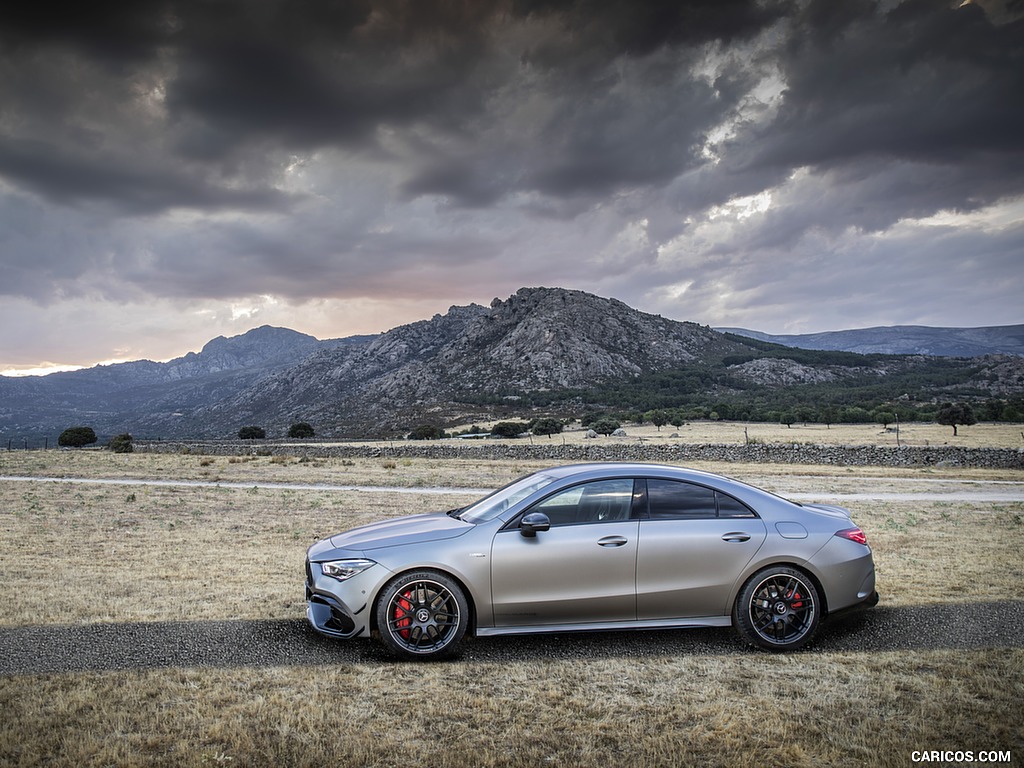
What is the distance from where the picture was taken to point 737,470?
31234 mm

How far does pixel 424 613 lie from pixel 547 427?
5899 centimetres

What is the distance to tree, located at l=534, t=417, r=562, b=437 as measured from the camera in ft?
212

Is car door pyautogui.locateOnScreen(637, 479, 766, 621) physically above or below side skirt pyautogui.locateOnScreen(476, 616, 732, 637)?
above

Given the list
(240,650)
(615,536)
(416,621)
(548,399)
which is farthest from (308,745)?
(548,399)

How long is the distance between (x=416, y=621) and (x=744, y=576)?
10.3 ft

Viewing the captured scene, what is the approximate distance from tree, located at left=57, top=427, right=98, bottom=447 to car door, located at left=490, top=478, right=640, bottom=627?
225 feet

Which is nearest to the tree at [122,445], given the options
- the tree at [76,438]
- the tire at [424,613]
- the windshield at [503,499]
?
the tree at [76,438]

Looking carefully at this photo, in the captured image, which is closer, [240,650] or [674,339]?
[240,650]

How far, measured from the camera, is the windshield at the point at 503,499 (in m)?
6.45

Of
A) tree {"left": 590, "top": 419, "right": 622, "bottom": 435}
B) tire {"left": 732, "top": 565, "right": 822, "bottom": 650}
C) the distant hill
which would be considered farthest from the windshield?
the distant hill

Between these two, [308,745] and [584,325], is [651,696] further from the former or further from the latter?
[584,325]

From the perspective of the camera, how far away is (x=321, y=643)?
6.33 meters

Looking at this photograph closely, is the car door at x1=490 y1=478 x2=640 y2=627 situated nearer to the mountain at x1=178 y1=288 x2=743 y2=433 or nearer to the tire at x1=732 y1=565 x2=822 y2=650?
the tire at x1=732 y1=565 x2=822 y2=650

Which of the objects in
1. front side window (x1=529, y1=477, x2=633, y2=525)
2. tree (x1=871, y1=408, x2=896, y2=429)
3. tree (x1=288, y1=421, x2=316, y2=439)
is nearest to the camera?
front side window (x1=529, y1=477, x2=633, y2=525)
